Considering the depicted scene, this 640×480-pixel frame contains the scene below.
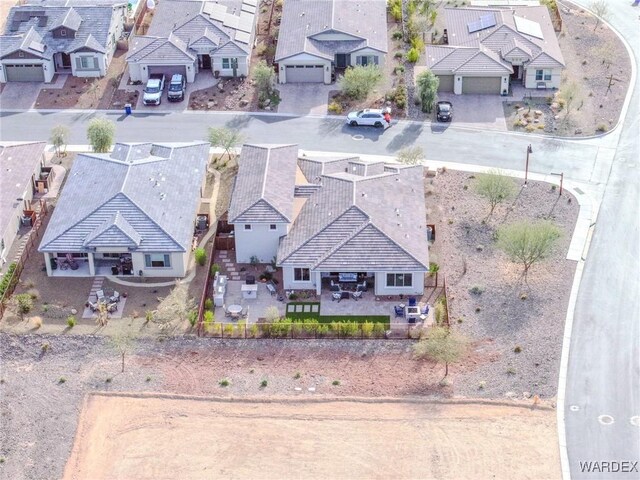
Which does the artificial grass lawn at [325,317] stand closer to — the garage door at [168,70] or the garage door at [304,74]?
the garage door at [304,74]

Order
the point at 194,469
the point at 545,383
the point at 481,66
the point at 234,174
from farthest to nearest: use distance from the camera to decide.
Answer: the point at 481,66 < the point at 234,174 < the point at 545,383 < the point at 194,469

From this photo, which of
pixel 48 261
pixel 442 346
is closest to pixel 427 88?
pixel 442 346

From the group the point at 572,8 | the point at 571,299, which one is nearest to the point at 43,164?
the point at 571,299

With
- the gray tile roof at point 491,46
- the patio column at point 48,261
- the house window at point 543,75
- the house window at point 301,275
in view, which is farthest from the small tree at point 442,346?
the house window at point 543,75

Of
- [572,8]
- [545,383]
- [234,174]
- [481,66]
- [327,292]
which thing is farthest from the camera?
[572,8]

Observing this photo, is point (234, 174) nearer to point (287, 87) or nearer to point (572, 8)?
point (287, 87)

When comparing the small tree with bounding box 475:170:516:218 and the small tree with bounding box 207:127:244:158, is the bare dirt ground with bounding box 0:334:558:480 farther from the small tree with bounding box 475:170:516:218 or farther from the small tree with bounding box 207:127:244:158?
the small tree with bounding box 207:127:244:158
